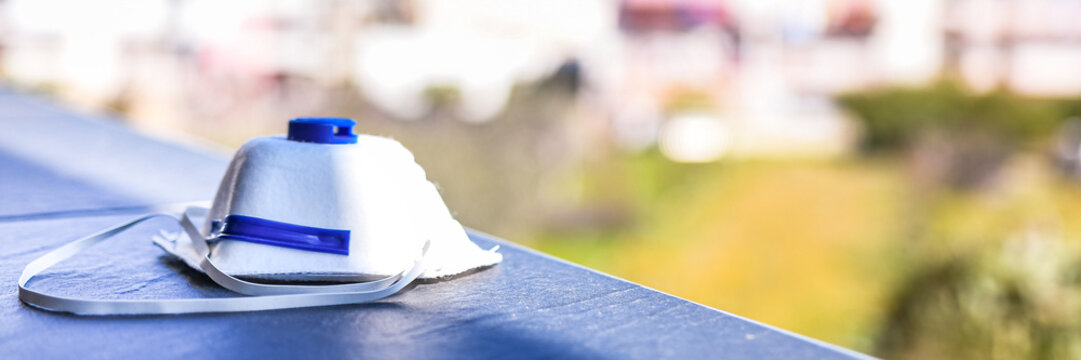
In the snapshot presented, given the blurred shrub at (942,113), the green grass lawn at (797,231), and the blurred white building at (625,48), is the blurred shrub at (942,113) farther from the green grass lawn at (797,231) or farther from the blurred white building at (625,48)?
the green grass lawn at (797,231)

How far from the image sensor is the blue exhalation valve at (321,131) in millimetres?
901

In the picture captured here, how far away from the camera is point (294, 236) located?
0.87m

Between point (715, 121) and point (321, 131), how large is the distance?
12.6 metres

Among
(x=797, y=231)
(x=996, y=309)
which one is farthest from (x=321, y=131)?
(x=797, y=231)

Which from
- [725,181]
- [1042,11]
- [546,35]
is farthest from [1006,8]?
[725,181]

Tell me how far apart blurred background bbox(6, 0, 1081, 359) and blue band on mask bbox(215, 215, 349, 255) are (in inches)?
91.2

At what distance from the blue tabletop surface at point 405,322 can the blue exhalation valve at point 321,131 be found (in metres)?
0.15

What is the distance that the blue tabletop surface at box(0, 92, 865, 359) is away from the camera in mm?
707

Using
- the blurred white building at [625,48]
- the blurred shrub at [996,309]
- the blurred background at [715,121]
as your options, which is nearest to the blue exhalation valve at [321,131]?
the blurred background at [715,121]

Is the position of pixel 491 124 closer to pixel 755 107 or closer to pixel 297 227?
pixel 297 227

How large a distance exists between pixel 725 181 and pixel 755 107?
27.7 feet

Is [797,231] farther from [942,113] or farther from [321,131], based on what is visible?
[321,131]

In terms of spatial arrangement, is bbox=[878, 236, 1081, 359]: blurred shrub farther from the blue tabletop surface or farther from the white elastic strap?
the white elastic strap

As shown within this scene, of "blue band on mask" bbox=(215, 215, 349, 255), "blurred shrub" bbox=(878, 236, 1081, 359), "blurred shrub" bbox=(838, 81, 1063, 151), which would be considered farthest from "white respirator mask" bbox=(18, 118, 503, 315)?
"blurred shrub" bbox=(838, 81, 1063, 151)
